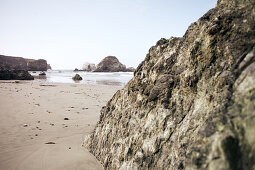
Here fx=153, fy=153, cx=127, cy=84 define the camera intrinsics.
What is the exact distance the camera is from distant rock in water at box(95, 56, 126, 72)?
8669cm

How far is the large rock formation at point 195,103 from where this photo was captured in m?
1.39

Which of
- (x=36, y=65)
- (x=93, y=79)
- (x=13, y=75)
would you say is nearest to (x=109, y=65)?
(x=36, y=65)

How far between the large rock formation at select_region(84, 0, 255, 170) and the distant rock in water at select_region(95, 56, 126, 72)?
275 feet

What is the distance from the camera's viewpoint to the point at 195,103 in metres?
2.21

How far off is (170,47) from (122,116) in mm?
1854

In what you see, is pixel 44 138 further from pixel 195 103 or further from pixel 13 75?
pixel 13 75

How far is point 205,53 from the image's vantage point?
2219mm

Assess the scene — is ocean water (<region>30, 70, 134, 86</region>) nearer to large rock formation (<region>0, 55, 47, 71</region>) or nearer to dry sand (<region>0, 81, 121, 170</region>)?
dry sand (<region>0, 81, 121, 170</region>)

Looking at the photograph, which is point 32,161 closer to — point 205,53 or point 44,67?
point 205,53

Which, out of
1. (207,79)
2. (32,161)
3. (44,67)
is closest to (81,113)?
(32,161)

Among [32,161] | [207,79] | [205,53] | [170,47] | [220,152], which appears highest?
[170,47]

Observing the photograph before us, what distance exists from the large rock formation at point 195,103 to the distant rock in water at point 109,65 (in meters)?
83.9

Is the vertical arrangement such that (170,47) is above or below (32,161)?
above

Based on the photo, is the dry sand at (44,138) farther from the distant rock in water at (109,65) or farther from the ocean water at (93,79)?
the distant rock in water at (109,65)
